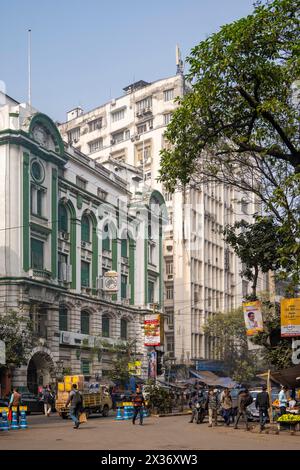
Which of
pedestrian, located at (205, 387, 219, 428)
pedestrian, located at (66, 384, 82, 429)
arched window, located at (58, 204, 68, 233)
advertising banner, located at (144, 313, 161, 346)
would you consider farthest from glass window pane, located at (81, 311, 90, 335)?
pedestrian, located at (66, 384, 82, 429)

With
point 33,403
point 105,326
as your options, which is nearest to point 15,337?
Answer: point 33,403

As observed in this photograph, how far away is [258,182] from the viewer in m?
28.0

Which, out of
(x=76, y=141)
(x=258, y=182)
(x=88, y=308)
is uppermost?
(x=76, y=141)

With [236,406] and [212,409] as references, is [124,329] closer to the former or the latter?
[236,406]

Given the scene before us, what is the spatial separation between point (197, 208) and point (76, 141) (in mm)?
22252

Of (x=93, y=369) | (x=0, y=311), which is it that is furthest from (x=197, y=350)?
(x=0, y=311)

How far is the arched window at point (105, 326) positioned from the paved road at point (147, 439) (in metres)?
32.0

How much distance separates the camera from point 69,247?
5422cm

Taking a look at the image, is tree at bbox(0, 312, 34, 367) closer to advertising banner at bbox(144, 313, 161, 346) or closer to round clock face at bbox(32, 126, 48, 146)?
advertising banner at bbox(144, 313, 161, 346)

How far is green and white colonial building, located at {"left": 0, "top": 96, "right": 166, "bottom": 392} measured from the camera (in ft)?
154

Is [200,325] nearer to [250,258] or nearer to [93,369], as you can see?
[93,369]

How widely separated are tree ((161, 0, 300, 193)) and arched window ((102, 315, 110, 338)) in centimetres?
3629

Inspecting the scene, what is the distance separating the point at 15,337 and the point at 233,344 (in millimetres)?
35423
